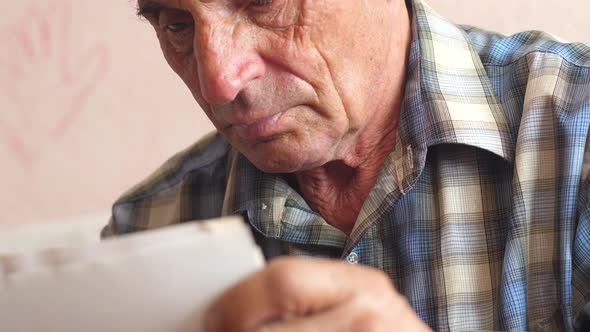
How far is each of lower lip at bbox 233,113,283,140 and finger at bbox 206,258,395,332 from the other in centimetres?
44

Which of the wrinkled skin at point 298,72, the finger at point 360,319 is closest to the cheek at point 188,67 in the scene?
the wrinkled skin at point 298,72

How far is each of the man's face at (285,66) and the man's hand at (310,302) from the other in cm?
42

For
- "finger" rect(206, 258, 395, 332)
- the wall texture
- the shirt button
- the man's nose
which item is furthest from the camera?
the wall texture

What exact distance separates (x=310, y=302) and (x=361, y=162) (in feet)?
2.01

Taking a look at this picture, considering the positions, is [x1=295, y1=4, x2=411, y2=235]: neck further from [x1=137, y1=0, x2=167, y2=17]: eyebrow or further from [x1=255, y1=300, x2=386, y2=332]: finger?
[x1=255, y1=300, x2=386, y2=332]: finger

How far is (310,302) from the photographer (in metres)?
0.45

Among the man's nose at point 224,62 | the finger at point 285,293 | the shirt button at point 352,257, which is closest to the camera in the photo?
the finger at point 285,293

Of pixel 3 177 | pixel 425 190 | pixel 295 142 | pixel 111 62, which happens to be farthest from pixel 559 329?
pixel 3 177

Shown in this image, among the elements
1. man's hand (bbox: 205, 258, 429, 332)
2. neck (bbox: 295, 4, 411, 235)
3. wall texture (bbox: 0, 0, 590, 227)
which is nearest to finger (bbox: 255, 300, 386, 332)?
man's hand (bbox: 205, 258, 429, 332)

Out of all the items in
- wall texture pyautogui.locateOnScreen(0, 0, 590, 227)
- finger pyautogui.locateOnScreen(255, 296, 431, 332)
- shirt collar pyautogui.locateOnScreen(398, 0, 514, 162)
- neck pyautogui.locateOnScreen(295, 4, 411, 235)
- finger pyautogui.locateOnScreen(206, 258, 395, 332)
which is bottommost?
wall texture pyautogui.locateOnScreen(0, 0, 590, 227)

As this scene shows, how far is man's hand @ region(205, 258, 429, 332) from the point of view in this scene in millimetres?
428

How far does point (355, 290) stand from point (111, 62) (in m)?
1.37

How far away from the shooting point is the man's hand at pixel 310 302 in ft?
1.40

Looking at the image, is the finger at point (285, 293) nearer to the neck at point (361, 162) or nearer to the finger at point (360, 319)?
the finger at point (360, 319)
